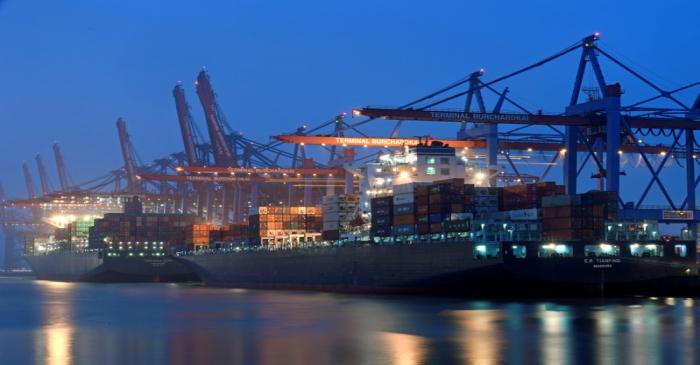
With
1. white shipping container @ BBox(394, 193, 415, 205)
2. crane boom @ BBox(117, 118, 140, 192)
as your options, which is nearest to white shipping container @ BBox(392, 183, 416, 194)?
white shipping container @ BBox(394, 193, 415, 205)

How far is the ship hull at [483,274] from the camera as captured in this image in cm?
4569

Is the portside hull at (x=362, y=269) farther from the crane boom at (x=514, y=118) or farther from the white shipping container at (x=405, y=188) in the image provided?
the crane boom at (x=514, y=118)

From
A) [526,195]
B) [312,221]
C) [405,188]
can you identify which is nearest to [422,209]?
[405,188]

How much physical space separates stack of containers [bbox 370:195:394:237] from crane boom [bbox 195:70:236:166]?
52.1m

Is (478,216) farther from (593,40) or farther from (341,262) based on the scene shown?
(593,40)

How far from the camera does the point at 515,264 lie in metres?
45.9

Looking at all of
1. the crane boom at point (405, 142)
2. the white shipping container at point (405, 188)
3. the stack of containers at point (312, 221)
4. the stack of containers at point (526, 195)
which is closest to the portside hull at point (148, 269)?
the stack of containers at point (312, 221)

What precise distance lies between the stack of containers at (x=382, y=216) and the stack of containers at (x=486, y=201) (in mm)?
5588

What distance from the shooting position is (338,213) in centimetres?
6369

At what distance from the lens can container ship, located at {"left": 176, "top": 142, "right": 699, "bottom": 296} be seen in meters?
45.8

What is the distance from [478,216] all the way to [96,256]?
5560 centimetres

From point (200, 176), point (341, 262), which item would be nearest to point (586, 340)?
point (341, 262)

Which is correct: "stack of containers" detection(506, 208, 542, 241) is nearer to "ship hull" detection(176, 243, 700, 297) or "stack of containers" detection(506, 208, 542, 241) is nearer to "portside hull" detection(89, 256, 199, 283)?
"ship hull" detection(176, 243, 700, 297)

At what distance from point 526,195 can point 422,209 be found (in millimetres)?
5860
